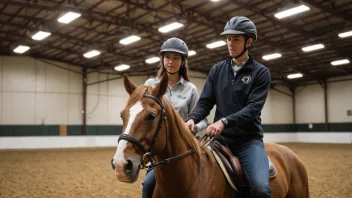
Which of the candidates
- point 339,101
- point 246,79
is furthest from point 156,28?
point 339,101

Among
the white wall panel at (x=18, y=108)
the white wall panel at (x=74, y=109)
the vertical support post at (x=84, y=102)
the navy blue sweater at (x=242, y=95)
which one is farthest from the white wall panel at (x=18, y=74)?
the navy blue sweater at (x=242, y=95)

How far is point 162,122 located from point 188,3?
16719 millimetres

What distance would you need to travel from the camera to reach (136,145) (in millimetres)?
2492

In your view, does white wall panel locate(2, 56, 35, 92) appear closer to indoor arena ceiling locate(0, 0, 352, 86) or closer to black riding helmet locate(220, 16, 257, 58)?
indoor arena ceiling locate(0, 0, 352, 86)

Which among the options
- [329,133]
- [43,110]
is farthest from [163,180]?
[329,133]

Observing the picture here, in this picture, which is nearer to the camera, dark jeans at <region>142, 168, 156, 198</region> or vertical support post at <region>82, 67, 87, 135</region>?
dark jeans at <region>142, 168, 156, 198</region>

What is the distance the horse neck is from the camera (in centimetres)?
293

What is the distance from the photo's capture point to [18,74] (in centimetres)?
2806

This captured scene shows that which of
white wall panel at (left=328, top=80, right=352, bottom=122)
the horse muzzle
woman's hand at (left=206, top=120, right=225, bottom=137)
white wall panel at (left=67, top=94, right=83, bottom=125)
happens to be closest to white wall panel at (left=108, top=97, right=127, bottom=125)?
white wall panel at (left=67, top=94, right=83, bottom=125)

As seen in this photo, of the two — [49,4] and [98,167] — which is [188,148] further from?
[49,4]

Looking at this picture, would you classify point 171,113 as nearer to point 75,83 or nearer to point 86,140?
point 86,140

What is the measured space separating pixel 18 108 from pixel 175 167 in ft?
92.5

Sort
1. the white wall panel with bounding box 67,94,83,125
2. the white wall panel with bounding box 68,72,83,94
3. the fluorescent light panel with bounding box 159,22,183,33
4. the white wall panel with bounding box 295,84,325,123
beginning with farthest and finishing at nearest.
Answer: the white wall panel with bounding box 295,84,325,123, the white wall panel with bounding box 68,72,83,94, the white wall panel with bounding box 67,94,83,125, the fluorescent light panel with bounding box 159,22,183,33

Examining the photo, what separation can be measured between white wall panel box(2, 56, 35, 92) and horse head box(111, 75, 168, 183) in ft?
92.1
